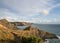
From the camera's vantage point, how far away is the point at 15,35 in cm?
989

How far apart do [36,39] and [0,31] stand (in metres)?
2.09

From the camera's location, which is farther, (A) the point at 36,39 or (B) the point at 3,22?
(B) the point at 3,22

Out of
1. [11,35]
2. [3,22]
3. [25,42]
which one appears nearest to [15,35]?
[11,35]

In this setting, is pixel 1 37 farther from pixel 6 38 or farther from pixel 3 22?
pixel 3 22

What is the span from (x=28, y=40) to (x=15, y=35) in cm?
102

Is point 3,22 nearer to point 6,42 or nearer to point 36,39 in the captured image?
point 6,42

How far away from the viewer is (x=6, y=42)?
937 cm

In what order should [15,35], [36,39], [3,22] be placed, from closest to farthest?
[36,39], [15,35], [3,22]

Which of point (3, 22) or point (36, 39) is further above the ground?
point (3, 22)

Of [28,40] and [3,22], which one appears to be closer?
[28,40]

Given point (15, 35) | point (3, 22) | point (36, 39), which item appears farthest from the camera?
point (3, 22)

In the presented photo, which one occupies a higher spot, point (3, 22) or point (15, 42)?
point (3, 22)

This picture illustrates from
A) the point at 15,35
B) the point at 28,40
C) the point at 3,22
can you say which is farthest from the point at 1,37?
the point at 3,22

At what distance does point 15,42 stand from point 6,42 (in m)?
0.54
